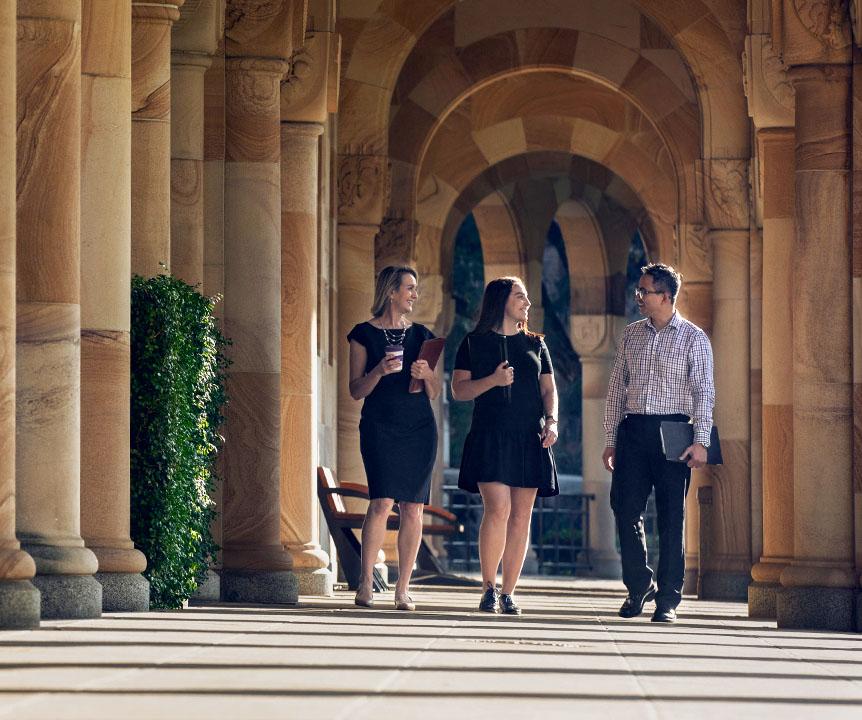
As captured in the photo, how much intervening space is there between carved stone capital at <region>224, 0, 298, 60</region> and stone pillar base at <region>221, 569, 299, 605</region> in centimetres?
331

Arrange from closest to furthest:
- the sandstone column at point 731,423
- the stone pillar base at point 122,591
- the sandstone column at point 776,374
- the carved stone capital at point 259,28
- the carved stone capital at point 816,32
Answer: the stone pillar base at point 122,591 < the carved stone capital at point 816,32 < the sandstone column at point 776,374 < the carved stone capital at point 259,28 < the sandstone column at point 731,423

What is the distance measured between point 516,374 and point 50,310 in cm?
293

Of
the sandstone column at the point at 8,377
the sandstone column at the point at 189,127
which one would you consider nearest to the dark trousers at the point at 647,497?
the sandstone column at the point at 189,127

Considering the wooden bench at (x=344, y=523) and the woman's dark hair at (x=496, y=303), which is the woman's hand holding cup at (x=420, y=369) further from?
the wooden bench at (x=344, y=523)

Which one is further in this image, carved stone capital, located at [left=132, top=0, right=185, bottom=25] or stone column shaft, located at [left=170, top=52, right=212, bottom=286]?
stone column shaft, located at [left=170, top=52, right=212, bottom=286]

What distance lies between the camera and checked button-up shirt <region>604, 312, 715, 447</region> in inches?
415

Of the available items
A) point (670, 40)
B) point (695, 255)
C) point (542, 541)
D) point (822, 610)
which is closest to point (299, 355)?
point (822, 610)

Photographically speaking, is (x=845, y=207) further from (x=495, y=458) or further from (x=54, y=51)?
(x=54, y=51)

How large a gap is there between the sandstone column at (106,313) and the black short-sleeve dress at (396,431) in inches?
65.1

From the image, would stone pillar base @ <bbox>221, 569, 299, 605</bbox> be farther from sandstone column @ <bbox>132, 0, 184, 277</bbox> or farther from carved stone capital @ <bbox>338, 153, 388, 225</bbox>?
carved stone capital @ <bbox>338, 153, 388, 225</bbox>

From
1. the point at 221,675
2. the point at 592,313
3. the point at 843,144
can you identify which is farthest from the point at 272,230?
the point at 592,313

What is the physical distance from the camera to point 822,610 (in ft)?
35.2

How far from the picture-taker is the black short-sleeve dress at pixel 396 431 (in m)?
10.7

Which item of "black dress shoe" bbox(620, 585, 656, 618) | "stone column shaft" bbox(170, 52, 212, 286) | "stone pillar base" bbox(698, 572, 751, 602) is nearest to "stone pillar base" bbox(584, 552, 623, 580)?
"stone pillar base" bbox(698, 572, 751, 602)
